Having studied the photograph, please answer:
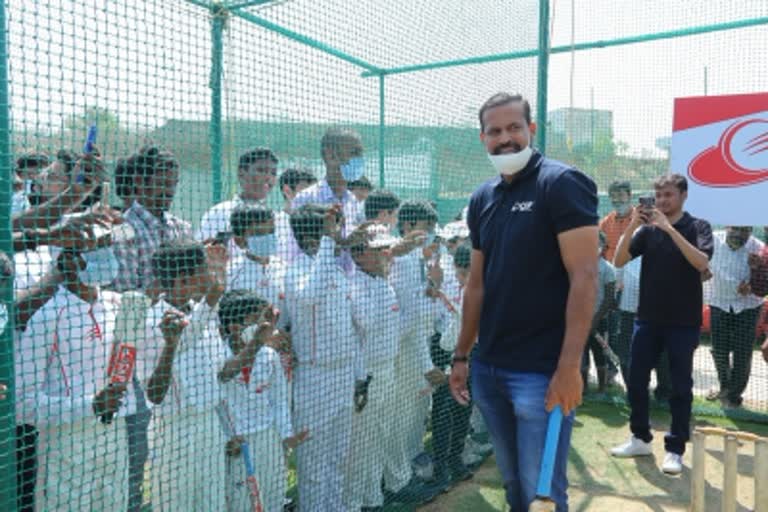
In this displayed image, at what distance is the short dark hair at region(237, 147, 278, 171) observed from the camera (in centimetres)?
288

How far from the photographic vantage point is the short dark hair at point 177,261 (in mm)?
2368

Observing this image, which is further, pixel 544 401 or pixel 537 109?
pixel 537 109

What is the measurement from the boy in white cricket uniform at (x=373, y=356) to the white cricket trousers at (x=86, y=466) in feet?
3.89

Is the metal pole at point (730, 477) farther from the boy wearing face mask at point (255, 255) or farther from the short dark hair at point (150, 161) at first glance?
the short dark hair at point (150, 161)

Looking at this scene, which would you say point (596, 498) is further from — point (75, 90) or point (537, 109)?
point (75, 90)

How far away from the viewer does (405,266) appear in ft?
11.6

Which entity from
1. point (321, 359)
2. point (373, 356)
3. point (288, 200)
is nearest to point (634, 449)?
point (373, 356)

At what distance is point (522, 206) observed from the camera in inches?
82.3

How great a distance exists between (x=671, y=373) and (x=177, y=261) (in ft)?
9.60

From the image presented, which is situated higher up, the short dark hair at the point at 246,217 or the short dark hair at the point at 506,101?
the short dark hair at the point at 506,101

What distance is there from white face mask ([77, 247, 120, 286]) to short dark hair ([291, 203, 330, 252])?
87cm

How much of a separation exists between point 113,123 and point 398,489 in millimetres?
2405

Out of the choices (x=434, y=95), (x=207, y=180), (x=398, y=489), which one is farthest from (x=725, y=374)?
(x=207, y=180)

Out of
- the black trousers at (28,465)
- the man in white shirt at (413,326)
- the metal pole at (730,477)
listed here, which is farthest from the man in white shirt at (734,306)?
the black trousers at (28,465)
